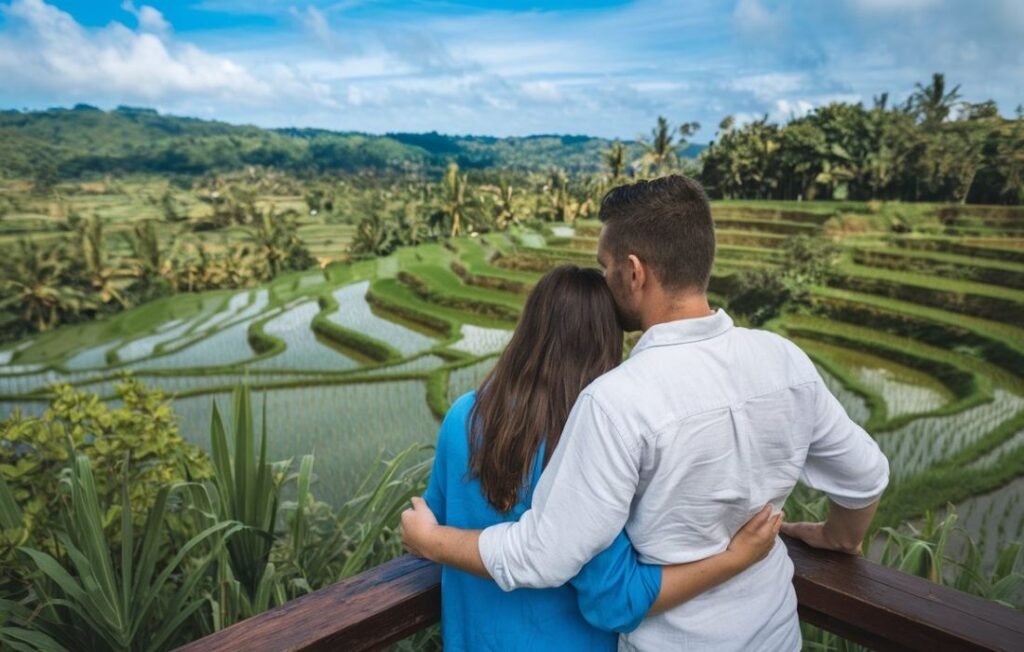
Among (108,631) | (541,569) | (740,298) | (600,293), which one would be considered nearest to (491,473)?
(541,569)

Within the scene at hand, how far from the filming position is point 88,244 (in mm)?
7113

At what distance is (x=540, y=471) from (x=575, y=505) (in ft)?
0.45

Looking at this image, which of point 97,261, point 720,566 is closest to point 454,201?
point 97,261

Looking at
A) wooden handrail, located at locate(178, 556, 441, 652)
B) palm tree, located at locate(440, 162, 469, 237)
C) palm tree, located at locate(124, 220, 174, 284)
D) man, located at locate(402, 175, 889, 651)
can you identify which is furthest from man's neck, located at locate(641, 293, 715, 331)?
palm tree, located at locate(440, 162, 469, 237)

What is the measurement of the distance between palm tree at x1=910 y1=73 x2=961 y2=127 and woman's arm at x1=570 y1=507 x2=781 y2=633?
745 cm

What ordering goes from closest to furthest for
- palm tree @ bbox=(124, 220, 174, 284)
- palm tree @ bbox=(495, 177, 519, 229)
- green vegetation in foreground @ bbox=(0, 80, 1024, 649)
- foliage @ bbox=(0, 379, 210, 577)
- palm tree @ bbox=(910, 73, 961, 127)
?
1. foliage @ bbox=(0, 379, 210, 577)
2. green vegetation in foreground @ bbox=(0, 80, 1024, 649)
3. palm tree @ bbox=(910, 73, 961, 127)
4. palm tree @ bbox=(124, 220, 174, 284)
5. palm tree @ bbox=(495, 177, 519, 229)

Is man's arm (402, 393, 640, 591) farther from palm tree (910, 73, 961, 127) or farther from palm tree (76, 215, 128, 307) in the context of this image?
palm tree (76, 215, 128, 307)

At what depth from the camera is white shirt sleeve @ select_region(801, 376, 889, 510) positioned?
82 centimetres

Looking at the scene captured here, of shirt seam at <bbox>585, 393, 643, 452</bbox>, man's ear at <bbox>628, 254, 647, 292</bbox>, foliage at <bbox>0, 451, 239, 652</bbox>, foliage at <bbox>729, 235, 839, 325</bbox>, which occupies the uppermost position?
man's ear at <bbox>628, 254, 647, 292</bbox>

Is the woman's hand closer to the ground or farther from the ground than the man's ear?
closer to the ground

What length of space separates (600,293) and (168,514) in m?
1.56

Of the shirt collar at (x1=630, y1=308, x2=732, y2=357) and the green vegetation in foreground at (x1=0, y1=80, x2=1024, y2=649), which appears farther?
the green vegetation in foreground at (x1=0, y1=80, x2=1024, y2=649)

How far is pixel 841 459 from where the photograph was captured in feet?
2.80

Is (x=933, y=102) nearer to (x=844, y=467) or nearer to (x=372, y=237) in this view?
(x=372, y=237)
